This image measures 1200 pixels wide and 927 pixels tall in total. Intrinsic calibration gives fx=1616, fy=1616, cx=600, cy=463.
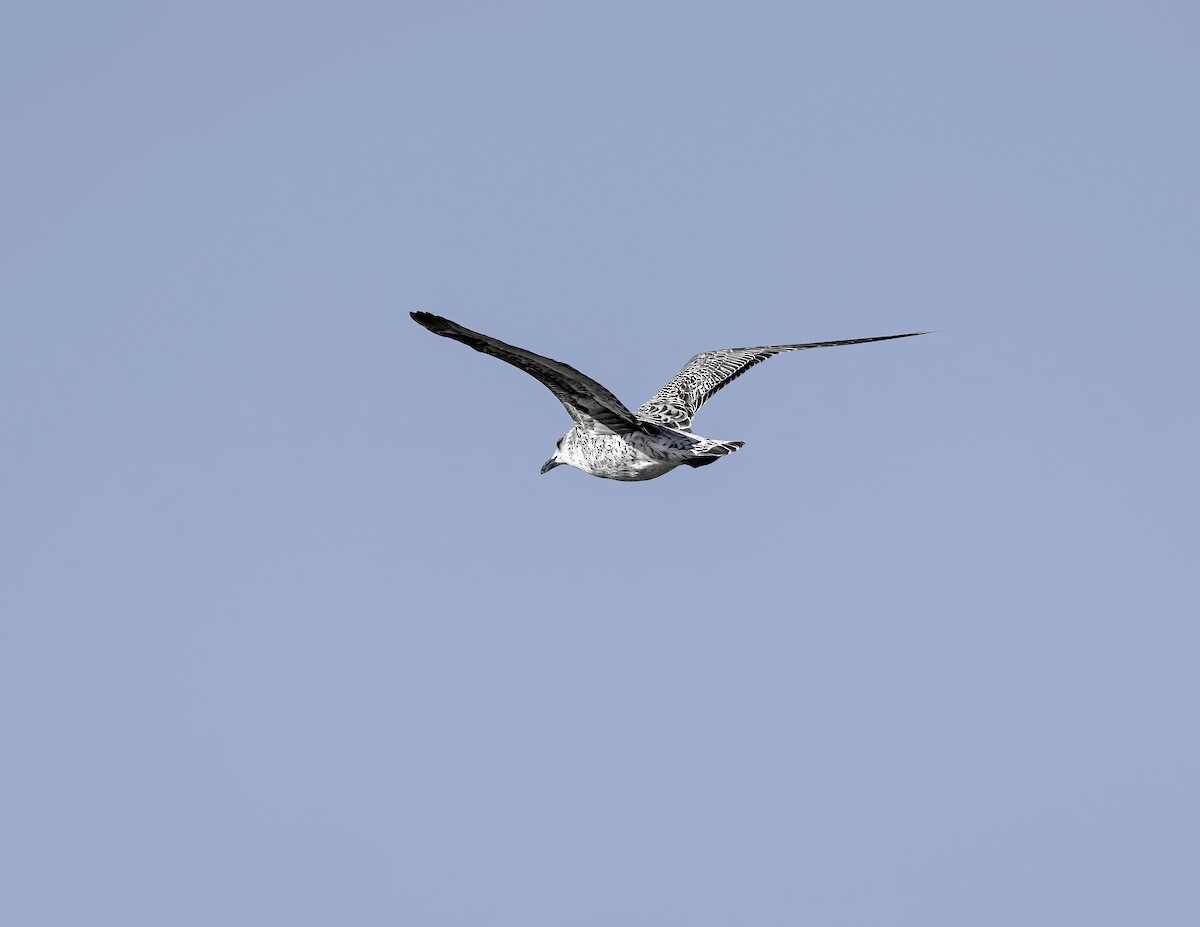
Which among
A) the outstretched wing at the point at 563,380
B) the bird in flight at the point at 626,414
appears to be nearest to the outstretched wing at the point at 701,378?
the bird in flight at the point at 626,414

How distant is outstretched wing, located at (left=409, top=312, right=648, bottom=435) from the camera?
19719 mm

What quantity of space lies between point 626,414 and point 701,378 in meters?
6.11

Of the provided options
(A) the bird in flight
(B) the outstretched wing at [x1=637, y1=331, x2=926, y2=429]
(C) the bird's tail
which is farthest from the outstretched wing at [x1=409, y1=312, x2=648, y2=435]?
(B) the outstretched wing at [x1=637, y1=331, x2=926, y2=429]

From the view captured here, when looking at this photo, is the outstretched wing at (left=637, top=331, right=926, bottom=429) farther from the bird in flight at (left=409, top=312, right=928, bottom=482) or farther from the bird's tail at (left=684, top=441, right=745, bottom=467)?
the bird's tail at (left=684, top=441, right=745, bottom=467)

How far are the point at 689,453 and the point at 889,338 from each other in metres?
5.25

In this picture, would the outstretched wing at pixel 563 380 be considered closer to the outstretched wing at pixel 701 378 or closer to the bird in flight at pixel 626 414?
the bird in flight at pixel 626 414

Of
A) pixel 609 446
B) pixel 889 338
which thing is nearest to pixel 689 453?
pixel 609 446

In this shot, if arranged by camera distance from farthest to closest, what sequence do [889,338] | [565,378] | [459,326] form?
1. [889,338]
2. [565,378]
3. [459,326]

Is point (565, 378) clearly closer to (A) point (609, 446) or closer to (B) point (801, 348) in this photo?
(A) point (609, 446)

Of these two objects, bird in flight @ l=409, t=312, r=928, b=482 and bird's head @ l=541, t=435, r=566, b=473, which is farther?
bird's head @ l=541, t=435, r=566, b=473

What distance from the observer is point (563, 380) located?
22.7m

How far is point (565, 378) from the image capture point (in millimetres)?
22438

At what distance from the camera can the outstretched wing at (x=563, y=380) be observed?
64.7 ft

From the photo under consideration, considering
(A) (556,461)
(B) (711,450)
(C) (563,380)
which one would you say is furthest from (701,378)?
(C) (563,380)
